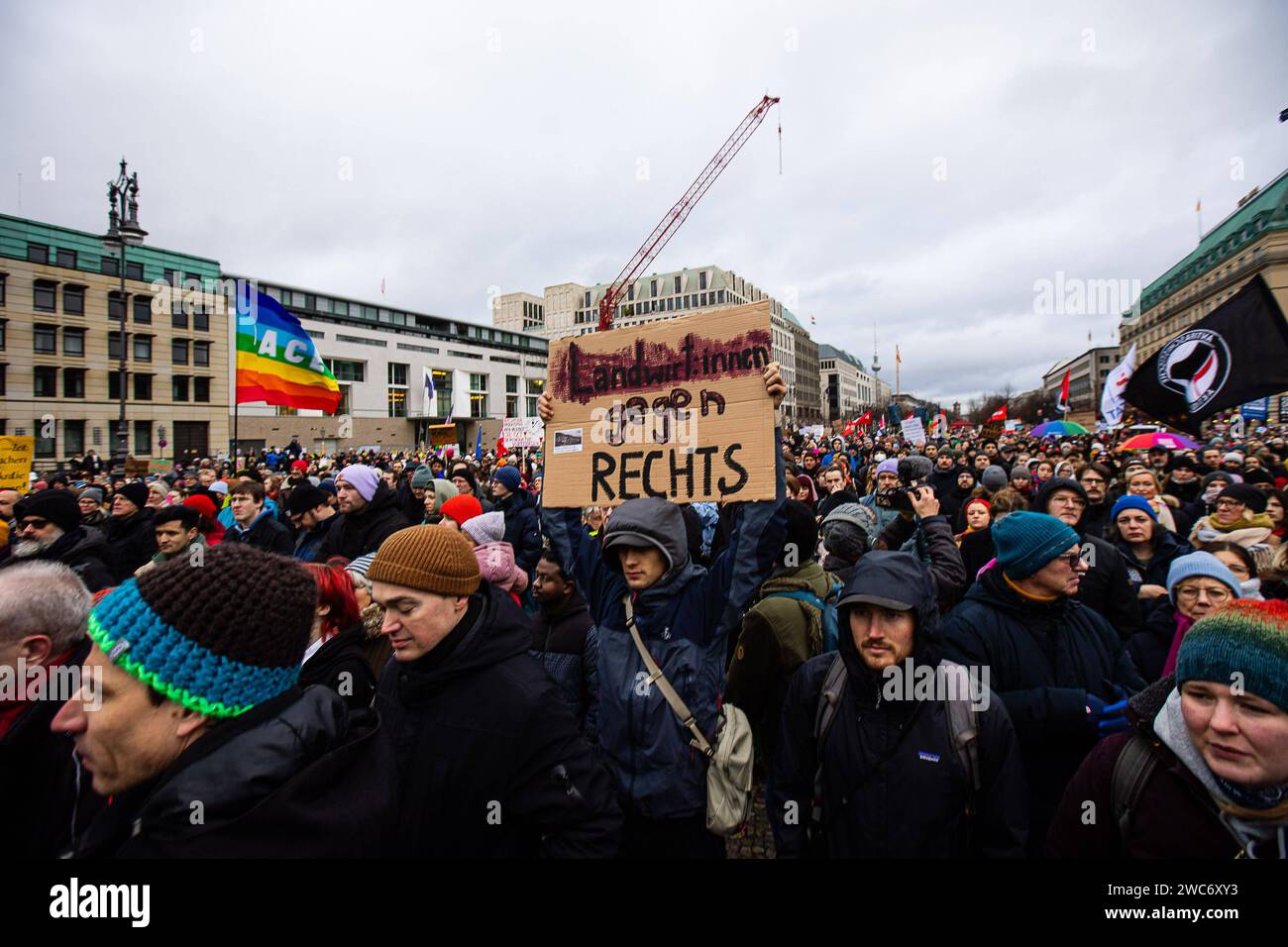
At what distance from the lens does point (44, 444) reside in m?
43.1

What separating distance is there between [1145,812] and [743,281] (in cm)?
12620

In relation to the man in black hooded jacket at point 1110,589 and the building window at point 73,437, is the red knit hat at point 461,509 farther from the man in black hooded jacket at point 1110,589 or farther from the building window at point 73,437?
the building window at point 73,437

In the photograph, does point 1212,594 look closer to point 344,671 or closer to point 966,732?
point 966,732

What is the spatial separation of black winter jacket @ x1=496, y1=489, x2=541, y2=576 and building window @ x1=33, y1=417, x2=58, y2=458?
176ft

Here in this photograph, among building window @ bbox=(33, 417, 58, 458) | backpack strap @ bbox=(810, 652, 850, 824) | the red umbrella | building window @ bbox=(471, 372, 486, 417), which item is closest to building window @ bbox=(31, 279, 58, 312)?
building window @ bbox=(33, 417, 58, 458)

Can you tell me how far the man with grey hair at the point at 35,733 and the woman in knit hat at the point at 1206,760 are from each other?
10.2 ft

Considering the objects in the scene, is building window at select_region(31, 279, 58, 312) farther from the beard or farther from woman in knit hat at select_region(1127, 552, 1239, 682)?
woman in knit hat at select_region(1127, 552, 1239, 682)

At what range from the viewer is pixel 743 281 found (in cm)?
12025

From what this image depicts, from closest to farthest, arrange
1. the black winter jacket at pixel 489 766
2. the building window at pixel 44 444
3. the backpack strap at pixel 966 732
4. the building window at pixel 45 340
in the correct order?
1. the black winter jacket at pixel 489 766
2. the backpack strap at pixel 966 732
3. the building window at pixel 44 444
4. the building window at pixel 45 340

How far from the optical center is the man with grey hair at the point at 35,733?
6.26ft

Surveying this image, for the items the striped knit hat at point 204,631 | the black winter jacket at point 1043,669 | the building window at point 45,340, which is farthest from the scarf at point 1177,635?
the building window at point 45,340

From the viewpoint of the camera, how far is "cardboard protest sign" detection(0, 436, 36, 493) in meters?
9.23
